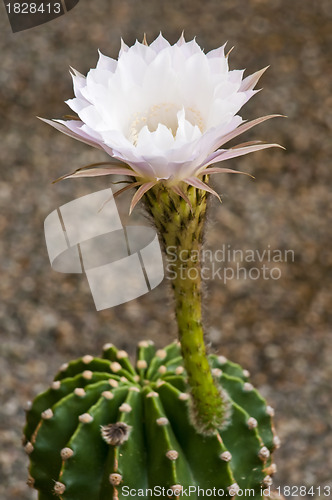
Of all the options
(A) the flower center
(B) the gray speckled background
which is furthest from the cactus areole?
(B) the gray speckled background

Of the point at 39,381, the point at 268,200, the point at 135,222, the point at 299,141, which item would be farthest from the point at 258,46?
the point at 39,381

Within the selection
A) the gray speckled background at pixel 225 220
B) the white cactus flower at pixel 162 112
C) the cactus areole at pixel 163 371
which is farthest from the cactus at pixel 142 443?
the gray speckled background at pixel 225 220

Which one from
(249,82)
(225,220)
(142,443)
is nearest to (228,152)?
(249,82)

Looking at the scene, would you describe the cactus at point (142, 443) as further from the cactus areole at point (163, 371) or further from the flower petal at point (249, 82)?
the flower petal at point (249, 82)

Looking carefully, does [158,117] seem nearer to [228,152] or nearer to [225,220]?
Answer: [228,152]

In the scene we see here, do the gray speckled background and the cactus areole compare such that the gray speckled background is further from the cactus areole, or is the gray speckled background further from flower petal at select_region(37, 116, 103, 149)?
flower petal at select_region(37, 116, 103, 149)

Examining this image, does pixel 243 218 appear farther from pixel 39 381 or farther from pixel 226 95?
pixel 226 95

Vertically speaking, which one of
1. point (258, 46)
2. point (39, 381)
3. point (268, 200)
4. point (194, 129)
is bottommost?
point (39, 381)
